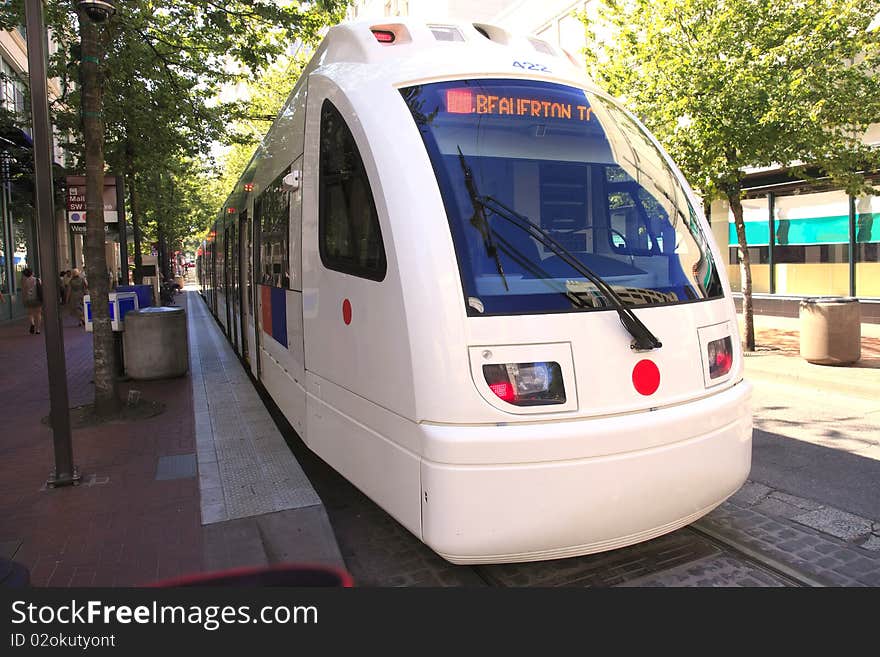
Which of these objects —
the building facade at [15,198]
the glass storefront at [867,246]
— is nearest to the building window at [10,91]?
the building facade at [15,198]

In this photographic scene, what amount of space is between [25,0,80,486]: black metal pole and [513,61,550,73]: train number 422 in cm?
361

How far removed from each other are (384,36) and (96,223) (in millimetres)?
4964

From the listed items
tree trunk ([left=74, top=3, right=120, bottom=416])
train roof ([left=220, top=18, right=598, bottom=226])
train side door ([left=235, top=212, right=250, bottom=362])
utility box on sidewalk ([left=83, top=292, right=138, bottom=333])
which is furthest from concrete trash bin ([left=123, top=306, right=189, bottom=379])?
train roof ([left=220, top=18, right=598, bottom=226])

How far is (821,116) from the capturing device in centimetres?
1031

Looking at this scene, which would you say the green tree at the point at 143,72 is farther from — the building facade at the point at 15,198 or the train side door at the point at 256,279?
the building facade at the point at 15,198

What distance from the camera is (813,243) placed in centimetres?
1658

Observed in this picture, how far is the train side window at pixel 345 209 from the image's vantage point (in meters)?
3.61

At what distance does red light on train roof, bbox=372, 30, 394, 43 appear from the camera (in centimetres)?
407

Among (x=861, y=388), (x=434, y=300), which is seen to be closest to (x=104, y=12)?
(x=434, y=300)

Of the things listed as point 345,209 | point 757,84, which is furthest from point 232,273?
Answer: point 757,84

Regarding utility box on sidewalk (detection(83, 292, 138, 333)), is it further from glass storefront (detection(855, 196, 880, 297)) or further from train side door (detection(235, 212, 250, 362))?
glass storefront (detection(855, 196, 880, 297))

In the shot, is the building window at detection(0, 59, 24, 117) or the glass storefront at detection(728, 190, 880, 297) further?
the building window at detection(0, 59, 24, 117)

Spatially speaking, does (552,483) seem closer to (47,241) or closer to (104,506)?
(104,506)

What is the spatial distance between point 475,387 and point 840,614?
2081mm
